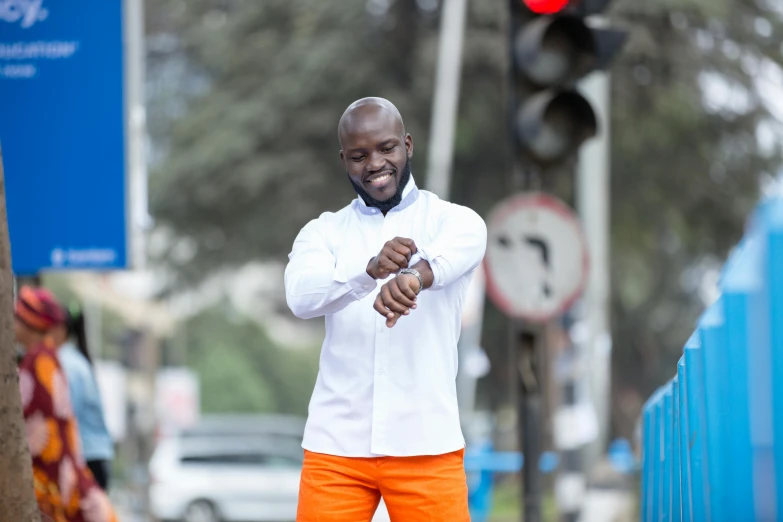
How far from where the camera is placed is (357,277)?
167 inches

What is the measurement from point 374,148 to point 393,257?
390 millimetres

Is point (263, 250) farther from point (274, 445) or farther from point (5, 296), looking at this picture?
point (5, 296)

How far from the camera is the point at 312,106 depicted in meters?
19.7

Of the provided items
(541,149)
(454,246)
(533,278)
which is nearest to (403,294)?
(454,246)

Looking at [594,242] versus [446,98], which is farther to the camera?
[446,98]

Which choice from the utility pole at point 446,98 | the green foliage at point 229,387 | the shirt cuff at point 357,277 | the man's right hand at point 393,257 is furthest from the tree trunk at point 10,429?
the green foliage at point 229,387

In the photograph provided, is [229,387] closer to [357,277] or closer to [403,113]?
[403,113]

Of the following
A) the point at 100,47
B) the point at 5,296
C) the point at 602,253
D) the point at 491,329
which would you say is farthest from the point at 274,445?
the point at 5,296

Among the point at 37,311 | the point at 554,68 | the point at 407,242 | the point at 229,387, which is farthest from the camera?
the point at 229,387

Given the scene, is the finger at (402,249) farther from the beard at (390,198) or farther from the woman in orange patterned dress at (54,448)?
the woman in orange patterned dress at (54,448)

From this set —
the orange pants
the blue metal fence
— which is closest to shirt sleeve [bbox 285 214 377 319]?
the orange pants

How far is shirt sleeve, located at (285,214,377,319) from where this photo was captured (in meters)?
4.27

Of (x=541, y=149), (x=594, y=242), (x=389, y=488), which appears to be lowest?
(x=389, y=488)

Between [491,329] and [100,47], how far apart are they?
15.3 m
